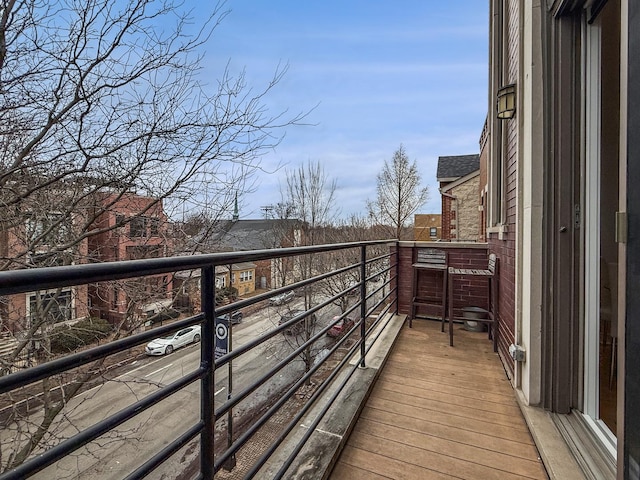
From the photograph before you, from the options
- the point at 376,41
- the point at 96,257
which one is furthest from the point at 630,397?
the point at 376,41

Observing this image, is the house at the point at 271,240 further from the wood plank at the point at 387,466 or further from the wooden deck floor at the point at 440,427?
the wood plank at the point at 387,466

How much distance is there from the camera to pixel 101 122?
11.7ft

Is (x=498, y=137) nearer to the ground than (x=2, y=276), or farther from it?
farther from it

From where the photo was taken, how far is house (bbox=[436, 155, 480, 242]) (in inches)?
434

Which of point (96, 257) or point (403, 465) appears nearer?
point (403, 465)

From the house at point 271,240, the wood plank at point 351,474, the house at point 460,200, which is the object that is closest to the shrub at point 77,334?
the house at point 271,240

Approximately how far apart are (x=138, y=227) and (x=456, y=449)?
13.7ft

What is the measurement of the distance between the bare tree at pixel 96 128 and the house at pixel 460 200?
885 centimetres

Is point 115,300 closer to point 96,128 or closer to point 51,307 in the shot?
point 51,307

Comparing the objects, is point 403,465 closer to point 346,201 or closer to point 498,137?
point 498,137

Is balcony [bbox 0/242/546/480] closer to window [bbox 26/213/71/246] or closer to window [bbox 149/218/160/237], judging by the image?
window [bbox 26/213/71/246]

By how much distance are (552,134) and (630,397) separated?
1.36 metres

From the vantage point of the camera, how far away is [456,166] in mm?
13008

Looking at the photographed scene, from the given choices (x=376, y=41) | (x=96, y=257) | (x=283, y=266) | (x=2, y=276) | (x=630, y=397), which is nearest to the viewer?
(x=2, y=276)
